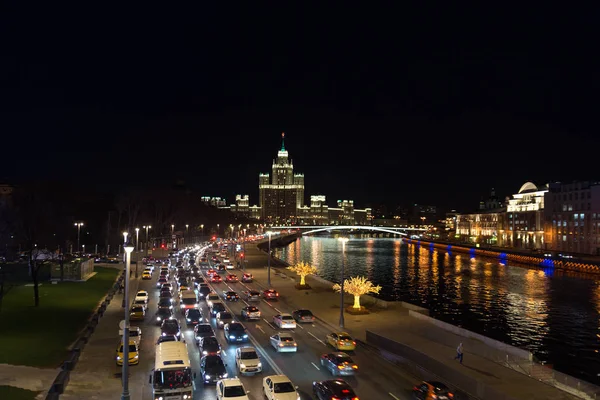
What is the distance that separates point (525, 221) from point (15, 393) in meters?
125

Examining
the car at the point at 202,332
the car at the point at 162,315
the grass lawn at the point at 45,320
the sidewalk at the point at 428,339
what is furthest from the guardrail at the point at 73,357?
the sidewalk at the point at 428,339

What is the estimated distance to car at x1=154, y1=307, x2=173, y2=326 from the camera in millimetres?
28606

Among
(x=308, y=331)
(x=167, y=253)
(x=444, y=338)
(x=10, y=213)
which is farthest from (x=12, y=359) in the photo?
(x=167, y=253)

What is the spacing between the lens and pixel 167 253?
270 ft

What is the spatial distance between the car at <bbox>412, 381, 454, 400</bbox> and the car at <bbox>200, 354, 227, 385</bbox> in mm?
6495

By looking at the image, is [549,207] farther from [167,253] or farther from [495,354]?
[495,354]

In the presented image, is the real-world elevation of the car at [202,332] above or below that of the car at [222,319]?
above

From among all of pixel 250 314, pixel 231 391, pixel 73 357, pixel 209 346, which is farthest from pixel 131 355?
pixel 250 314

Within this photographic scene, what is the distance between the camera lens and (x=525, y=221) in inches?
4867

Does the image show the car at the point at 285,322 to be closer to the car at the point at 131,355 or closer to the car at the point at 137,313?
the car at the point at 137,313

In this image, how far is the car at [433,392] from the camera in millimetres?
15353

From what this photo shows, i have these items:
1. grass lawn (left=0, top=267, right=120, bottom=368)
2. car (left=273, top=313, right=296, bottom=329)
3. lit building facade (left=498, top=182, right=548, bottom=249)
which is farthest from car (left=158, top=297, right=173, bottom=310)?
lit building facade (left=498, top=182, right=548, bottom=249)

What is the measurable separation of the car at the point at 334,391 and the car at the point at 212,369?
351 centimetres

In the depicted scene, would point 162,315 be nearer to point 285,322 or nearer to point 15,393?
point 285,322
